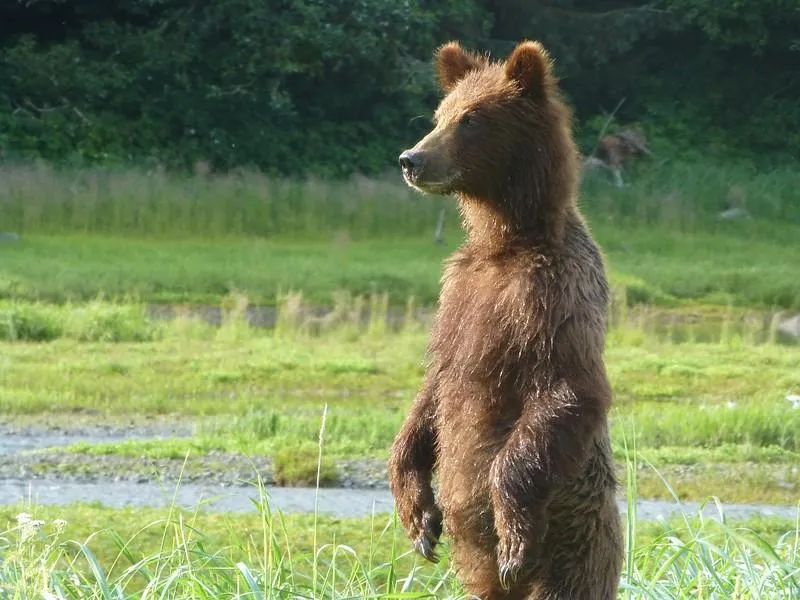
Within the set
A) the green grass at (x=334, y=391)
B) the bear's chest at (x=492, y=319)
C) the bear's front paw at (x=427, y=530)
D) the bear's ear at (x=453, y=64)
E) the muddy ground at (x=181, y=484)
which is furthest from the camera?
the green grass at (x=334, y=391)

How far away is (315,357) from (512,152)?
10663 millimetres

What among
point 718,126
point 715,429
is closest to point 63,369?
point 715,429

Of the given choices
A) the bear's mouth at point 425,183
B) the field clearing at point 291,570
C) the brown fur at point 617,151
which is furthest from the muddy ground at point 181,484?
the brown fur at point 617,151

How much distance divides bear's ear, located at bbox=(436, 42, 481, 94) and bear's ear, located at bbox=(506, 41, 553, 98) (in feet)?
0.98

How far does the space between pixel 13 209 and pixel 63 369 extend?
30.5ft

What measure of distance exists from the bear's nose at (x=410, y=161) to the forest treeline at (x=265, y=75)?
2169 centimetres

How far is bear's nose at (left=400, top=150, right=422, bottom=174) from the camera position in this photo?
3.66 meters

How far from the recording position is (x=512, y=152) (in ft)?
12.1

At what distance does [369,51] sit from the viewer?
27484 millimetres

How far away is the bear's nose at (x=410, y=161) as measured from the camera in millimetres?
3662

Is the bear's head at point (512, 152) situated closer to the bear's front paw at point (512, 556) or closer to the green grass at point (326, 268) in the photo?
the bear's front paw at point (512, 556)

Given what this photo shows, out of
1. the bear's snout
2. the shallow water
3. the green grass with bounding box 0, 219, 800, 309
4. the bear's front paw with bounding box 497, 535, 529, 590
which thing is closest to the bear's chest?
the bear's snout

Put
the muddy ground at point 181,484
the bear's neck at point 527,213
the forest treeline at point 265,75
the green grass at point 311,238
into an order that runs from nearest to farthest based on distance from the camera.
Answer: the bear's neck at point 527,213, the muddy ground at point 181,484, the green grass at point 311,238, the forest treeline at point 265,75

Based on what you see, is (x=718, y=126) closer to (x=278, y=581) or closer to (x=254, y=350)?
(x=254, y=350)
